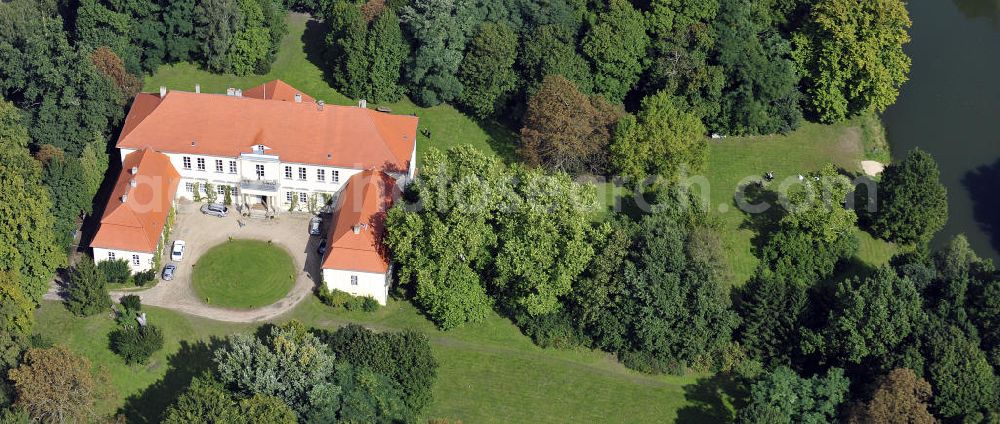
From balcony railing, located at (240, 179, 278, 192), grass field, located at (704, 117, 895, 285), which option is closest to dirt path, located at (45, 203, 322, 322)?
balcony railing, located at (240, 179, 278, 192)

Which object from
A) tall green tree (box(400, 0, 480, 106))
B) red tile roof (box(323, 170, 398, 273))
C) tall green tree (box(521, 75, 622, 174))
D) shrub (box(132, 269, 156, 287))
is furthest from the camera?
tall green tree (box(400, 0, 480, 106))

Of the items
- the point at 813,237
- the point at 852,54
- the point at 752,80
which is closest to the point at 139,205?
the point at 813,237

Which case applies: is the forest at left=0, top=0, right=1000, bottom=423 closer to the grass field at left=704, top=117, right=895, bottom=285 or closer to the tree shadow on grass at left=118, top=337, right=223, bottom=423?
the grass field at left=704, top=117, right=895, bottom=285

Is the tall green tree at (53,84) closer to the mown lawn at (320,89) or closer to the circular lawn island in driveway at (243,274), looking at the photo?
the mown lawn at (320,89)

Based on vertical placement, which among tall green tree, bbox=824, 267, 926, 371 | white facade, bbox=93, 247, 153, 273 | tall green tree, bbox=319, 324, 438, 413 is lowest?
tall green tree, bbox=319, 324, 438, 413

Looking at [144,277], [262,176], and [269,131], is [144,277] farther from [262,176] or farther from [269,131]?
[269,131]

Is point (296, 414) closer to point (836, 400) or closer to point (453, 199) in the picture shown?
point (453, 199)

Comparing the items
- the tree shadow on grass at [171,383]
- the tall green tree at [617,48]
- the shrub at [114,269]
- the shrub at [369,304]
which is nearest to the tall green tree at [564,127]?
the tall green tree at [617,48]
